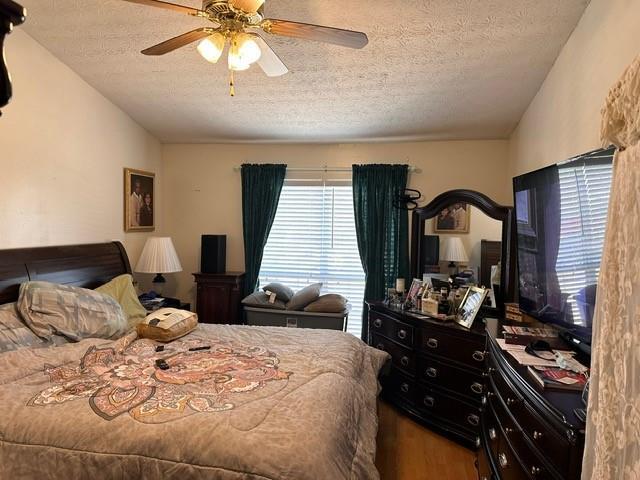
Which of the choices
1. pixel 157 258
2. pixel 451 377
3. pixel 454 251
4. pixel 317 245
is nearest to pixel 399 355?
pixel 451 377

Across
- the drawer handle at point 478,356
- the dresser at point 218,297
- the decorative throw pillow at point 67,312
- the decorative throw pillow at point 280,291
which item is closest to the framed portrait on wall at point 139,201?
the dresser at point 218,297

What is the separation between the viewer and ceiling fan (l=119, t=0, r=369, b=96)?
1576 millimetres

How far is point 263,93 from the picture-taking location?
311cm

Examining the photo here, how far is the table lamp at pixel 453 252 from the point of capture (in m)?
3.13

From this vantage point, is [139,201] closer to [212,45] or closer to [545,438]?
[212,45]

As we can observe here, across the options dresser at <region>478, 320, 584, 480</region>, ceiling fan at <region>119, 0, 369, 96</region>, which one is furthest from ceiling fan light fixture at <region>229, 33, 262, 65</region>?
dresser at <region>478, 320, 584, 480</region>

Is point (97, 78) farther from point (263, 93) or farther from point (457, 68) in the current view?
point (457, 68)

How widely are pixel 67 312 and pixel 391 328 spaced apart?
7.56 ft

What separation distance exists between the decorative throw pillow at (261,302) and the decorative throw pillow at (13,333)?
181 centimetres

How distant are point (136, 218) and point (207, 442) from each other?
3.06 meters

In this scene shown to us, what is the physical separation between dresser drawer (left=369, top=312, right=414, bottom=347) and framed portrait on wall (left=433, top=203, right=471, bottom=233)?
90cm

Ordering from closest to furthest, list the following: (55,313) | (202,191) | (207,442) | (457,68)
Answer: (207,442)
(55,313)
(457,68)
(202,191)

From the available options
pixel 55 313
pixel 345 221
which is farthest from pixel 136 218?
pixel 345 221

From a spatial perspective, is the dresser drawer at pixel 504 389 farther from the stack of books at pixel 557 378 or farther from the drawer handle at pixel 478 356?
the drawer handle at pixel 478 356
